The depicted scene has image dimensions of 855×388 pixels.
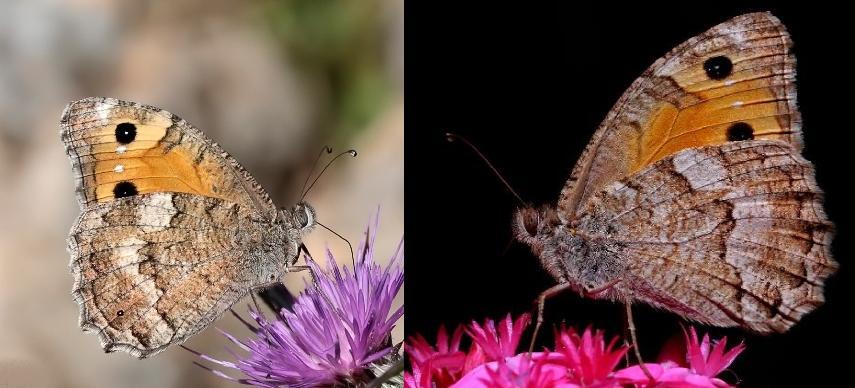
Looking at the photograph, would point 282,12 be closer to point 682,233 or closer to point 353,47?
point 353,47

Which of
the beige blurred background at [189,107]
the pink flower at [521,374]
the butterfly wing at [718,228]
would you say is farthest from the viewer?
the beige blurred background at [189,107]

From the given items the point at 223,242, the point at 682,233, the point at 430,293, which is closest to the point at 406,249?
the point at 430,293

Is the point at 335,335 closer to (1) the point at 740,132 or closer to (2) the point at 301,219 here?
(2) the point at 301,219

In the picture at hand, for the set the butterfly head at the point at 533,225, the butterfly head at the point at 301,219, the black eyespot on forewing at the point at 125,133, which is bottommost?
the butterfly head at the point at 533,225

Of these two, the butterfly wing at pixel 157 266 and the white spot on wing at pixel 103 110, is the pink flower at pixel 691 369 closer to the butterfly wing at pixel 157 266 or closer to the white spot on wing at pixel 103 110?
the butterfly wing at pixel 157 266

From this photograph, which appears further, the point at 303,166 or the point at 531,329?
the point at 303,166

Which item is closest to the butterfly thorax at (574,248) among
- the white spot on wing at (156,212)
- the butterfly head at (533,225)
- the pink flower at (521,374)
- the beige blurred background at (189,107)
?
the butterfly head at (533,225)

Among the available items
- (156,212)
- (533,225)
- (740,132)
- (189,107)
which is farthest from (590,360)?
(189,107)
